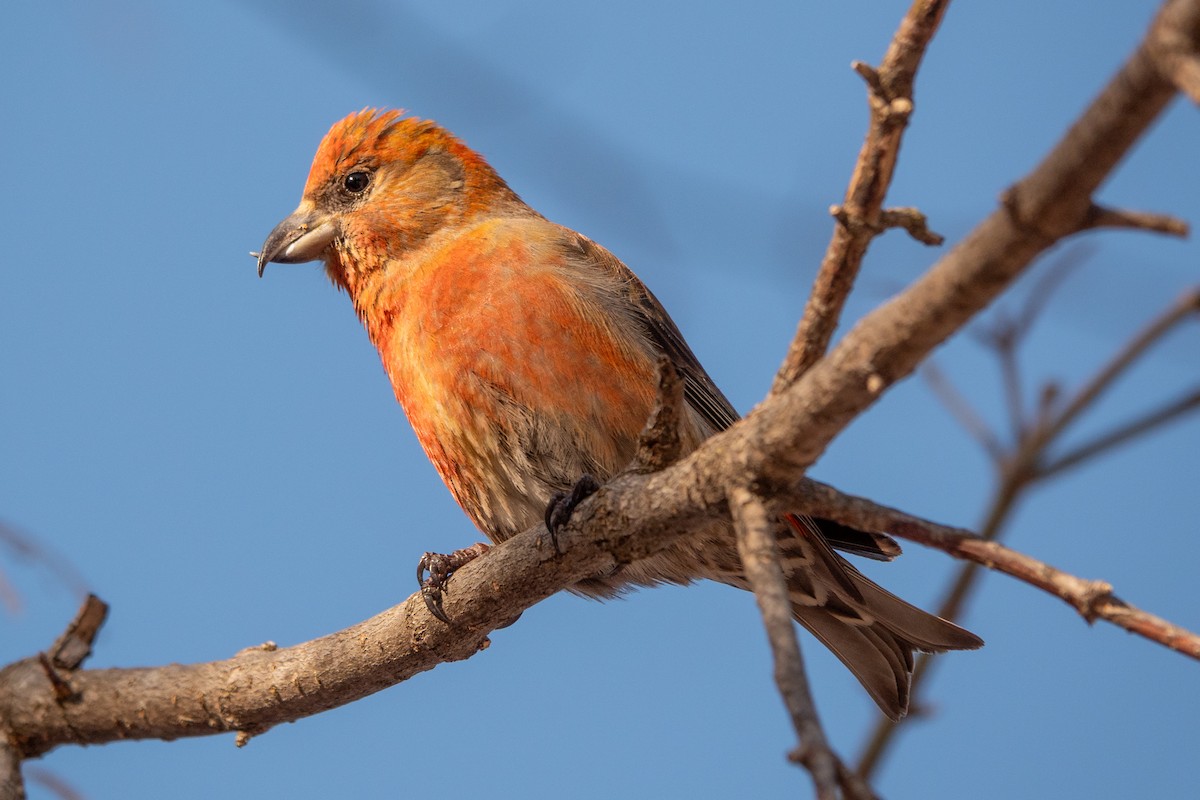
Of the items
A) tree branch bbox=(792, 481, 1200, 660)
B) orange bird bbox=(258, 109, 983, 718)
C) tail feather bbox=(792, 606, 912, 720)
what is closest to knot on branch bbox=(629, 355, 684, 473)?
tree branch bbox=(792, 481, 1200, 660)

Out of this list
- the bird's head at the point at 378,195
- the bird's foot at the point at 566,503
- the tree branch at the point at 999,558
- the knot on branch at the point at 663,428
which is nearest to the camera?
the tree branch at the point at 999,558

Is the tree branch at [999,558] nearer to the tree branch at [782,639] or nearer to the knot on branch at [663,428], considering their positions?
the tree branch at [782,639]

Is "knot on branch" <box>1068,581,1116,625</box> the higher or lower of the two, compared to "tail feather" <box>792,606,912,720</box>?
lower

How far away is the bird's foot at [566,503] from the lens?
2.87 meters

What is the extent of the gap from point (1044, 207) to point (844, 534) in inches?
89.0

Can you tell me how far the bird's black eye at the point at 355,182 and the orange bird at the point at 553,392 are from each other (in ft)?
1.06

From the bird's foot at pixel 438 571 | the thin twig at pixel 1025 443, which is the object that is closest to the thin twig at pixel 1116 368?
the thin twig at pixel 1025 443

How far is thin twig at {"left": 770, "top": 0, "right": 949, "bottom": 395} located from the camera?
6.29 feet

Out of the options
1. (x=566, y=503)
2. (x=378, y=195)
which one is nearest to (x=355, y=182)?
(x=378, y=195)

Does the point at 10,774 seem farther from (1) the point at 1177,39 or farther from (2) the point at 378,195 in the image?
(1) the point at 1177,39

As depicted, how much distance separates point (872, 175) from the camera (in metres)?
1.98

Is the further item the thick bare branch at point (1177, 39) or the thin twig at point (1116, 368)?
the thin twig at point (1116, 368)

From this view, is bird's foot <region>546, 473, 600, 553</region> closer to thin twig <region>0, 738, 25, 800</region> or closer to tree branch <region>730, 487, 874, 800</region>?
tree branch <region>730, 487, 874, 800</region>

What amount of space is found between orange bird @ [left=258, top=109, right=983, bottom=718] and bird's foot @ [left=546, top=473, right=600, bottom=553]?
1.11 feet
